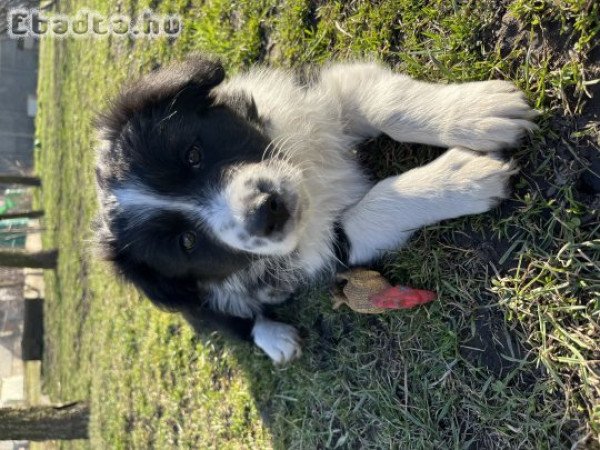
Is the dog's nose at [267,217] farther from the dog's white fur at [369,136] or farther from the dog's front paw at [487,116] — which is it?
the dog's front paw at [487,116]

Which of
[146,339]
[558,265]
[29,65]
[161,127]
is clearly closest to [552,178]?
[558,265]

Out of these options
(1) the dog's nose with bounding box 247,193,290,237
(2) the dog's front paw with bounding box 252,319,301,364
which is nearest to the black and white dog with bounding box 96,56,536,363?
(1) the dog's nose with bounding box 247,193,290,237

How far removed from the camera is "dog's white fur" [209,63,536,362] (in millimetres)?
2209

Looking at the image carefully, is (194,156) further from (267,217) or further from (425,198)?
(425,198)

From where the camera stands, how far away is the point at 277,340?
344 centimetres

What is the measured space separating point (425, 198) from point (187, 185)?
1.08m

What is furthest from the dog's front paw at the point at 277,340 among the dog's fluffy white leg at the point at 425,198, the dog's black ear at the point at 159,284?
the dog's fluffy white leg at the point at 425,198

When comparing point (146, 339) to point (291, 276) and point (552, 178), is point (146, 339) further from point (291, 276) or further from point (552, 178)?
point (552, 178)

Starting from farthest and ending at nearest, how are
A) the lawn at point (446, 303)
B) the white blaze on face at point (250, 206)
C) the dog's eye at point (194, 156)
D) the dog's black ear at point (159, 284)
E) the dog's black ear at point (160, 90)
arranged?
1. the dog's black ear at point (159, 284)
2. the dog's black ear at point (160, 90)
3. the dog's eye at point (194, 156)
4. the white blaze on face at point (250, 206)
5. the lawn at point (446, 303)

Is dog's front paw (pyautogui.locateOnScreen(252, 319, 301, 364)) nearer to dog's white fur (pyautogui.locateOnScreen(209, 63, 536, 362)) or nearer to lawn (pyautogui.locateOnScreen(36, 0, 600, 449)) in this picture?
lawn (pyautogui.locateOnScreen(36, 0, 600, 449))

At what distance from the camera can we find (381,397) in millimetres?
2844

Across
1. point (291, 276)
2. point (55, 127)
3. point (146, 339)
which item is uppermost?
point (291, 276)

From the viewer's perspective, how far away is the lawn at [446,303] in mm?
2045

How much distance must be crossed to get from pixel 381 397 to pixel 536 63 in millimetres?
1784
